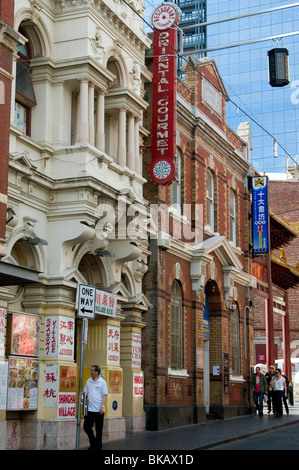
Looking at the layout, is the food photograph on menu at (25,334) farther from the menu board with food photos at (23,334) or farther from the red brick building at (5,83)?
the red brick building at (5,83)

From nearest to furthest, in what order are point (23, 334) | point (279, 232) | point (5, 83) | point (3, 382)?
point (5, 83)
point (3, 382)
point (23, 334)
point (279, 232)

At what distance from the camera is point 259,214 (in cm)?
3091

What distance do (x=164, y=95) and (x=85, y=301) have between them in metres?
9.52

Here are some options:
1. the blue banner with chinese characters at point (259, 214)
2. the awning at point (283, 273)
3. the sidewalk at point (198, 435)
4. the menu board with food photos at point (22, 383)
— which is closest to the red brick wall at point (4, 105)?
the menu board with food photos at point (22, 383)

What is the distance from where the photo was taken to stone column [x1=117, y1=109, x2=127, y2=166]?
19539mm

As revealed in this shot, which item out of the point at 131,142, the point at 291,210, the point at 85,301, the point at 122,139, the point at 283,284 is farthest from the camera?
the point at 291,210

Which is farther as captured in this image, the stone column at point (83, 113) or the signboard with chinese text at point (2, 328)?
the stone column at point (83, 113)

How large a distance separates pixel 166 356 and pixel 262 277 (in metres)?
12.1

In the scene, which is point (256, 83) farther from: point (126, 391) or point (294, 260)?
point (126, 391)

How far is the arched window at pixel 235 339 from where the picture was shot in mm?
28906

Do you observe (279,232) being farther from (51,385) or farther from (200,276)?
(51,385)

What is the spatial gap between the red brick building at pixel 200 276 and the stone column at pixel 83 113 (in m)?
4.61

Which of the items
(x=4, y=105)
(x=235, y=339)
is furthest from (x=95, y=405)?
(x=235, y=339)

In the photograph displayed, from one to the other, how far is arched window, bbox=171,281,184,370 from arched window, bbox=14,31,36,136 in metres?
8.24
